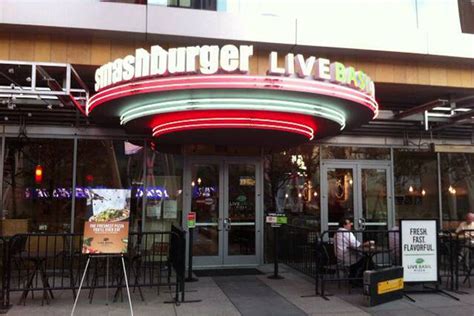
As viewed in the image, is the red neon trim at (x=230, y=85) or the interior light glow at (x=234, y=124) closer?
the red neon trim at (x=230, y=85)

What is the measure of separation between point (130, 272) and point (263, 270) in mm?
3021

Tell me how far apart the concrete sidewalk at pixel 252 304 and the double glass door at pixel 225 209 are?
2.06m

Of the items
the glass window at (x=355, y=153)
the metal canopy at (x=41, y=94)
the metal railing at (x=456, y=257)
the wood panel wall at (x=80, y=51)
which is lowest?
the metal railing at (x=456, y=257)

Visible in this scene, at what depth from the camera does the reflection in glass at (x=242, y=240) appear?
11414 millimetres

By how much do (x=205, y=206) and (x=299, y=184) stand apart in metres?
2.67

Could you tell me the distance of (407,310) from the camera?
24.7 ft

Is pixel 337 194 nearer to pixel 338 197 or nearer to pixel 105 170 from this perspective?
pixel 338 197

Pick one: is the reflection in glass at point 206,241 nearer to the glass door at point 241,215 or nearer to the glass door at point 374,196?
the glass door at point 241,215

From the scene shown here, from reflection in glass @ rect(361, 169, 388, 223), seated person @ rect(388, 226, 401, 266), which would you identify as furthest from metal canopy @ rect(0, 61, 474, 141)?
seated person @ rect(388, 226, 401, 266)

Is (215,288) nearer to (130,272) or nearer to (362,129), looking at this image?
(130,272)

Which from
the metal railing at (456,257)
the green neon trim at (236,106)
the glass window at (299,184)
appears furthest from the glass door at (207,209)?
the metal railing at (456,257)

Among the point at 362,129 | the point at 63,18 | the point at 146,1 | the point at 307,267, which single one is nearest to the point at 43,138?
the point at 63,18

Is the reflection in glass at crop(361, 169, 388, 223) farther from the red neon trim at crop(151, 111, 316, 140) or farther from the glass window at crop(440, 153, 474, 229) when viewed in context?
the red neon trim at crop(151, 111, 316, 140)

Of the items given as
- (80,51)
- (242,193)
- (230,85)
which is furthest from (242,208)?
(230,85)
